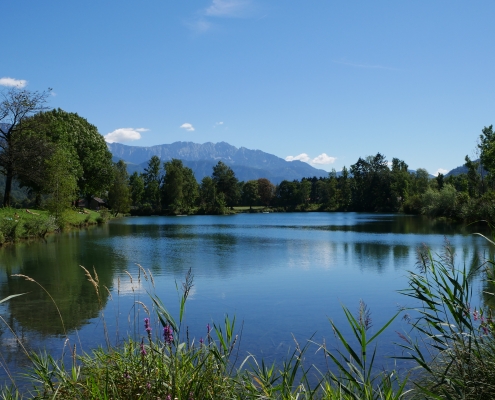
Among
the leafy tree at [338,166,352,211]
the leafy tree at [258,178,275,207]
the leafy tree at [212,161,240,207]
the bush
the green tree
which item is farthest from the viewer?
the leafy tree at [258,178,275,207]

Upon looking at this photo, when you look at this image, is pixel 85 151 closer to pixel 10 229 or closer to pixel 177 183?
pixel 10 229

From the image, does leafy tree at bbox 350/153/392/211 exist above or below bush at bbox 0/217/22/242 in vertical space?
A: above

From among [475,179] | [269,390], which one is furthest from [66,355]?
[475,179]

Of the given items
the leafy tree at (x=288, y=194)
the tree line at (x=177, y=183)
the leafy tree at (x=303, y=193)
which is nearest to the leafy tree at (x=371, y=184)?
the tree line at (x=177, y=183)

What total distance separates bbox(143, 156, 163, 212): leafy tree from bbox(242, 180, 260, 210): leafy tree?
24.5 m

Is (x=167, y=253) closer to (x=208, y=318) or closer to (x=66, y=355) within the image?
(x=208, y=318)

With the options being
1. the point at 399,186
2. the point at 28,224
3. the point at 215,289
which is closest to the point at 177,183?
the point at 399,186

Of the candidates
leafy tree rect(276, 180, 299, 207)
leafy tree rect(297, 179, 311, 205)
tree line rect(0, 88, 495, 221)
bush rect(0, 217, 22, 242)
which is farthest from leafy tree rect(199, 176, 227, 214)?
bush rect(0, 217, 22, 242)

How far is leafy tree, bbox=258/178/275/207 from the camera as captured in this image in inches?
4427

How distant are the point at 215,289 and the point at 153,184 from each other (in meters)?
73.1

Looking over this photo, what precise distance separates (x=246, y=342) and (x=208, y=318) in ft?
6.43

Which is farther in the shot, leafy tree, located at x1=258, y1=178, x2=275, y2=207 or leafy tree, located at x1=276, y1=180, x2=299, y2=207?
leafy tree, located at x1=258, y1=178, x2=275, y2=207

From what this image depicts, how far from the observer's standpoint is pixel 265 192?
113 m

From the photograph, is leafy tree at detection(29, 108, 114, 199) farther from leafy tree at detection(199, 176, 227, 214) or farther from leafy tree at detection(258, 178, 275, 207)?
leafy tree at detection(258, 178, 275, 207)
